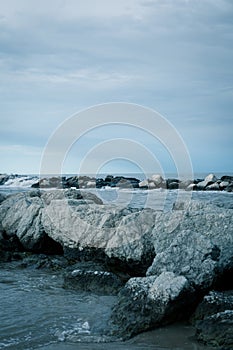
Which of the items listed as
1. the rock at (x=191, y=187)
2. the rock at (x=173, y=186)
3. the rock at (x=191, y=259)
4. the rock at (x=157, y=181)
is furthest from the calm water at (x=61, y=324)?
the rock at (x=157, y=181)

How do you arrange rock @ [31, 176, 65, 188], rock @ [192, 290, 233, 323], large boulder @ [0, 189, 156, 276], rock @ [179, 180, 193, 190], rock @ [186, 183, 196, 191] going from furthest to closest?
rock @ [31, 176, 65, 188] < rock @ [179, 180, 193, 190] < rock @ [186, 183, 196, 191] < large boulder @ [0, 189, 156, 276] < rock @ [192, 290, 233, 323]

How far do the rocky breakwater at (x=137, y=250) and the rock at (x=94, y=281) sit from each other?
18 mm

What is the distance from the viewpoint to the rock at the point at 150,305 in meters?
6.17

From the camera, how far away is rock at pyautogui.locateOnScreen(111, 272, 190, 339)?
6172 mm

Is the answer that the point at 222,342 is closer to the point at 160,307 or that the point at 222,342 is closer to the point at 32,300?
the point at 160,307

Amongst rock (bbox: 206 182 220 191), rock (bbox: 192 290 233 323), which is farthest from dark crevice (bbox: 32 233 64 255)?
rock (bbox: 206 182 220 191)

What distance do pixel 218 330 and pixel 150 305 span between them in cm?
106

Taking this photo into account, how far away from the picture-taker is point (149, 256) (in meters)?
8.58

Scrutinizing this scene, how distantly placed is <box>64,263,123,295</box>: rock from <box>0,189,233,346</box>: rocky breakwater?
0.7 inches

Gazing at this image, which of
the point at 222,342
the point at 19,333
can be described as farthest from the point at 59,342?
the point at 222,342

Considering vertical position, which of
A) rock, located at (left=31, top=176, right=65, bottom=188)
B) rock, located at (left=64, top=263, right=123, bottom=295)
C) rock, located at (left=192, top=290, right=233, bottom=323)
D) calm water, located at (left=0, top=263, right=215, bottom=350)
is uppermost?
rock, located at (left=31, top=176, right=65, bottom=188)

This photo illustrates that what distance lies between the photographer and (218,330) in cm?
563

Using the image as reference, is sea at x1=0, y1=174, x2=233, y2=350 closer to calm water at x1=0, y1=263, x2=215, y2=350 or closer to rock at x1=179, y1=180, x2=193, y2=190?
calm water at x1=0, y1=263, x2=215, y2=350

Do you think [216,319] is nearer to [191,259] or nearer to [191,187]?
[191,259]
